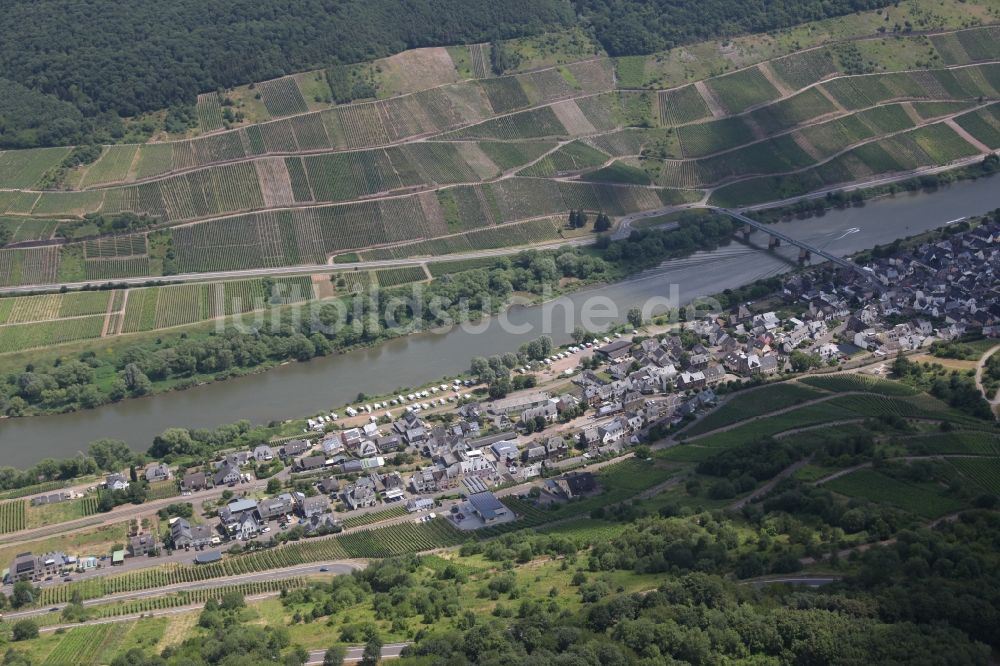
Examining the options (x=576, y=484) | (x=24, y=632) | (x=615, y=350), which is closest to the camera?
(x=24, y=632)

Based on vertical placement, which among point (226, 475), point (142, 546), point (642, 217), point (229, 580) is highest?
point (642, 217)

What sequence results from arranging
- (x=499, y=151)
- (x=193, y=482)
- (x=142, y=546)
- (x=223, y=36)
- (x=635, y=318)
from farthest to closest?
(x=223, y=36), (x=499, y=151), (x=635, y=318), (x=193, y=482), (x=142, y=546)

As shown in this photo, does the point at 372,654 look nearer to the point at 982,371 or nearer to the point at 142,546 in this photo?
the point at 142,546

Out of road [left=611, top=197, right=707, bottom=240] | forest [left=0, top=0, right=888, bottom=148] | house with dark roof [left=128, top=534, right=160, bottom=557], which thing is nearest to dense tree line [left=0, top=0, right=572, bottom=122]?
forest [left=0, top=0, right=888, bottom=148]

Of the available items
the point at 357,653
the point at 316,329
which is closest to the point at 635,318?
the point at 316,329

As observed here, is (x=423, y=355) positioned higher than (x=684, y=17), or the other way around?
(x=684, y=17)

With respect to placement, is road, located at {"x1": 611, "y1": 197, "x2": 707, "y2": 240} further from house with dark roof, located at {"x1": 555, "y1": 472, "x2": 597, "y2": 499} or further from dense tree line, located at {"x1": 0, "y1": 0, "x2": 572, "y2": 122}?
house with dark roof, located at {"x1": 555, "y1": 472, "x2": 597, "y2": 499}
